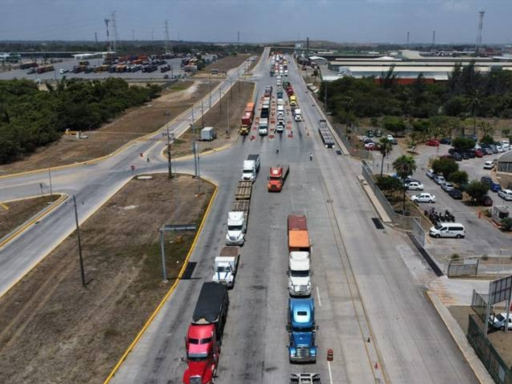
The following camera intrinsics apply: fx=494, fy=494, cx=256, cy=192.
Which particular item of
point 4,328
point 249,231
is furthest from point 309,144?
point 4,328

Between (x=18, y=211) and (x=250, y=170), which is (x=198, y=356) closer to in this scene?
(x=18, y=211)

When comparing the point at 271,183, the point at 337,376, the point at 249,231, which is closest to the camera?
the point at 337,376

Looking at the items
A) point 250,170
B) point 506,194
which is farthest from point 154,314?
point 506,194

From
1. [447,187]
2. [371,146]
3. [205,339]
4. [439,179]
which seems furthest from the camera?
[371,146]

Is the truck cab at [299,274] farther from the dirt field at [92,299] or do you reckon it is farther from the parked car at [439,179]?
the parked car at [439,179]

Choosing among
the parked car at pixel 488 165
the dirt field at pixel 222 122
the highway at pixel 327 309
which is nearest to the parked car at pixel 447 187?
the highway at pixel 327 309

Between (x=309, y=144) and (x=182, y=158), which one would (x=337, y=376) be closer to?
(x=182, y=158)

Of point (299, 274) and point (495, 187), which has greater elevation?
point (299, 274)
